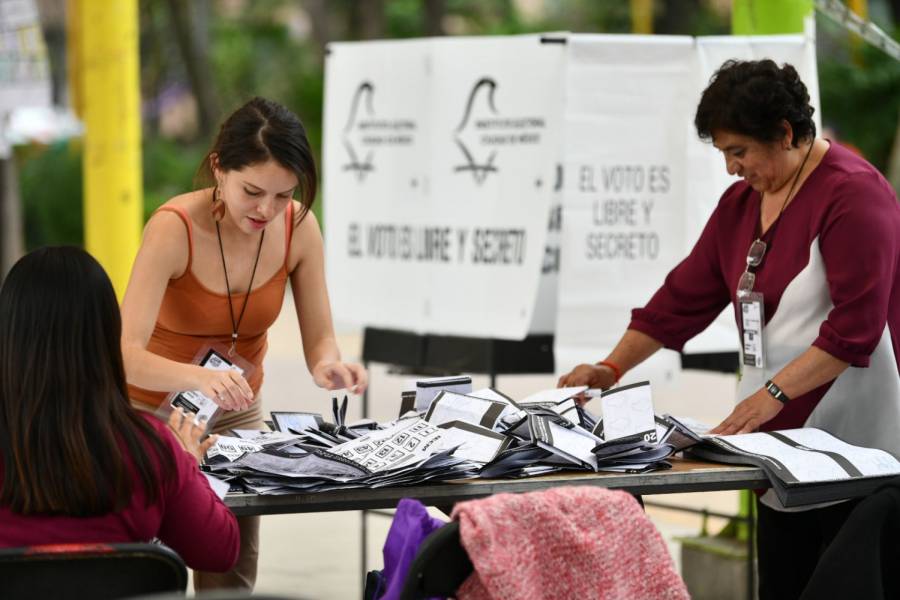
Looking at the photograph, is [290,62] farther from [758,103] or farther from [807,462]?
[807,462]

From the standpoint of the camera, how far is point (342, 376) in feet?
10.2

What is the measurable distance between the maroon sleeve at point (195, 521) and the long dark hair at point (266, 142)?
76cm

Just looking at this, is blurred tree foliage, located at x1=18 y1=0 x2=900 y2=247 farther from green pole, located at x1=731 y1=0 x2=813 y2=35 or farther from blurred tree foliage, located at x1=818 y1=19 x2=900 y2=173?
green pole, located at x1=731 y1=0 x2=813 y2=35

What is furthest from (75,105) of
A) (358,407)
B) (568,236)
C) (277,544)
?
(568,236)

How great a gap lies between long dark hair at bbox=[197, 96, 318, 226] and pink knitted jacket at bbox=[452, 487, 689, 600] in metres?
1.02

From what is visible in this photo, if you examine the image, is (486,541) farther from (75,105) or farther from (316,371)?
(75,105)

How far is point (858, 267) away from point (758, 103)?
1.33 feet

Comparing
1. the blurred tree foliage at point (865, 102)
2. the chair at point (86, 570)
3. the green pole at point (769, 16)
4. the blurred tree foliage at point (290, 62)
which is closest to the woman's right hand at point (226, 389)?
the chair at point (86, 570)

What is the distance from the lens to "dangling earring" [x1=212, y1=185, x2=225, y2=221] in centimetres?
310

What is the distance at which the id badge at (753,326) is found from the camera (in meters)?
3.12

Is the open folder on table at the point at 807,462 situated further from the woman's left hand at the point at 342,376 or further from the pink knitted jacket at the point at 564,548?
the woman's left hand at the point at 342,376

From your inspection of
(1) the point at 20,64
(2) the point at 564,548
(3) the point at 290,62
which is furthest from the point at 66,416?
(3) the point at 290,62

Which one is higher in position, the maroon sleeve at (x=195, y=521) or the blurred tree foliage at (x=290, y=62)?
the blurred tree foliage at (x=290, y=62)

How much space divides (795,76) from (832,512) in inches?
37.4
